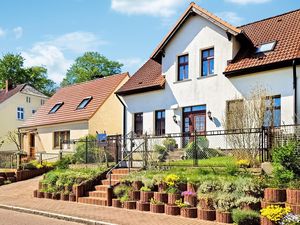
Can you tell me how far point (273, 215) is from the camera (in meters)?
10.1

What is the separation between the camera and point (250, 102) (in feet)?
60.3

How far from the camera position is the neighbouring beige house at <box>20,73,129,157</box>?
3153 cm

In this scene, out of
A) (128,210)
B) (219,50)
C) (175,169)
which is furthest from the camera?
(219,50)

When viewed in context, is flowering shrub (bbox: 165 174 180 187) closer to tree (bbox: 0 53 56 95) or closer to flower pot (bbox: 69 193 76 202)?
flower pot (bbox: 69 193 76 202)

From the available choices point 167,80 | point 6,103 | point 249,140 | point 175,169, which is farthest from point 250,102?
point 6,103

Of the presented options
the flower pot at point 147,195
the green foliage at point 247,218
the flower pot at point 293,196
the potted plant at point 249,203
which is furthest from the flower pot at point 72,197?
the flower pot at point 293,196

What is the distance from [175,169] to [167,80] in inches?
367

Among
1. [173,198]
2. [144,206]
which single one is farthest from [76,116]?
[173,198]

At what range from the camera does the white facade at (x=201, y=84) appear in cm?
1914

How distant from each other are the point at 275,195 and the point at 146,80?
51.2ft

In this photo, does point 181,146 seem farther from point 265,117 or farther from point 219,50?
point 219,50

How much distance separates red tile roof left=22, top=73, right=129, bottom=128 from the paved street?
1702cm

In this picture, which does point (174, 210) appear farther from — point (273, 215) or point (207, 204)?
point (273, 215)

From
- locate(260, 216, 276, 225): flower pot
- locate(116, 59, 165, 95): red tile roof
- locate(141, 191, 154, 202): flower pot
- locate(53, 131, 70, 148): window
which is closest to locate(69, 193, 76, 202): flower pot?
locate(141, 191, 154, 202): flower pot
